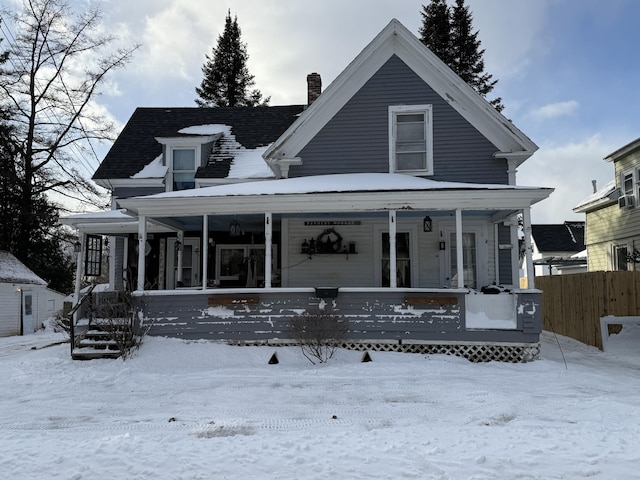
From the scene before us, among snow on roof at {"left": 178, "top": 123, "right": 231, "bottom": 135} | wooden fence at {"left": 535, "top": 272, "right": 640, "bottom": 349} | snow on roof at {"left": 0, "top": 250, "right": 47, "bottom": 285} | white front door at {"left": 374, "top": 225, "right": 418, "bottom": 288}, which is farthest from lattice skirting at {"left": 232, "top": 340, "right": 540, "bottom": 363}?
snow on roof at {"left": 0, "top": 250, "right": 47, "bottom": 285}

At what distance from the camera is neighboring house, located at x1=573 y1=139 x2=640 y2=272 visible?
18016mm

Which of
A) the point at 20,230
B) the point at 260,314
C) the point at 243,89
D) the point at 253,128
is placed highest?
the point at 243,89

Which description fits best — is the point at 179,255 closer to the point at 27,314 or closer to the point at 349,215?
the point at 349,215

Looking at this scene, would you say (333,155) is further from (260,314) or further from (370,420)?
(370,420)

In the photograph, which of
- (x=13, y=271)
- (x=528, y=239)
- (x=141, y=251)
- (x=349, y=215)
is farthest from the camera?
(x=13, y=271)

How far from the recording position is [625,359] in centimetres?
1130

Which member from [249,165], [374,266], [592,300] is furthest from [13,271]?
[592,300]

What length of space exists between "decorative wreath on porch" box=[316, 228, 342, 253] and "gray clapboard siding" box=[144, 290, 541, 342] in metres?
2.55

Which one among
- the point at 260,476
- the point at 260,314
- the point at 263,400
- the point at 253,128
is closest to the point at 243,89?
the point at 253,128

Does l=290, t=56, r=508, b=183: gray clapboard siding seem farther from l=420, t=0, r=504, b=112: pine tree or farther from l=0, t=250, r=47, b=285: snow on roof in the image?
l=420, t=0, r=504, b=112: pine tree

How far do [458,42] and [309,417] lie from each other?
3381 cm

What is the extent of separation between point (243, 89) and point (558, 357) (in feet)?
105

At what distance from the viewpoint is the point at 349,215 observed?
Answer: 12656 millimetres

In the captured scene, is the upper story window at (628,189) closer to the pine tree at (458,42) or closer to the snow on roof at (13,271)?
the pine tree at (458,42)
